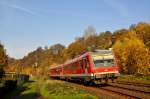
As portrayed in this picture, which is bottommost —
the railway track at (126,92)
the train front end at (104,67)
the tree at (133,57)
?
the railway track at (126,92)

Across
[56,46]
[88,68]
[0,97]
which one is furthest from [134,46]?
[56,46]

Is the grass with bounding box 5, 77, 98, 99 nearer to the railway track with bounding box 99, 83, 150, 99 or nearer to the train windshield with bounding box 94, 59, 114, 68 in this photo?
the railway track with bounding box 99, 83, 150, 99

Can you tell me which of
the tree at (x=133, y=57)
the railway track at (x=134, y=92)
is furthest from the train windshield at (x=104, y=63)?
the tree at (x=133, y=57)

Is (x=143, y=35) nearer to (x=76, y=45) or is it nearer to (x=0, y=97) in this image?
(x=76, y=45)

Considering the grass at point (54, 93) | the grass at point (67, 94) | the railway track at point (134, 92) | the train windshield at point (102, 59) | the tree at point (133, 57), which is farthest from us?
the tree at point (133, 57)

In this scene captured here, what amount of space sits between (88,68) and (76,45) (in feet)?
320

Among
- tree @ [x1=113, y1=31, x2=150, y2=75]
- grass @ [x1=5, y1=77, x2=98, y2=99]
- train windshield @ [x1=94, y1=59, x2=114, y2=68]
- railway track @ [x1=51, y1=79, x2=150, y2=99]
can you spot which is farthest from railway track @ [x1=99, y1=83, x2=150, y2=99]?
tree @ [x1=113, y1=31, x2=150, y2=75]

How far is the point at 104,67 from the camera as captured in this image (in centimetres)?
2528

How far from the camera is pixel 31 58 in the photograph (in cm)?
17050

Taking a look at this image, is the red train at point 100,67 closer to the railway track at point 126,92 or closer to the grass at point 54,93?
the grass at point 54,93

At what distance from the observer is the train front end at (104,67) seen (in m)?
24.7

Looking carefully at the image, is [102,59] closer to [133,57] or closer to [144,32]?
[133,57]

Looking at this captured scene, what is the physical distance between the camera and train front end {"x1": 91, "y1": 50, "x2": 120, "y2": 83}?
24719mm

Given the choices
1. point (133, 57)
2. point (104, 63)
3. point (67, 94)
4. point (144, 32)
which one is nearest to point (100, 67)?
point (104, 63)
